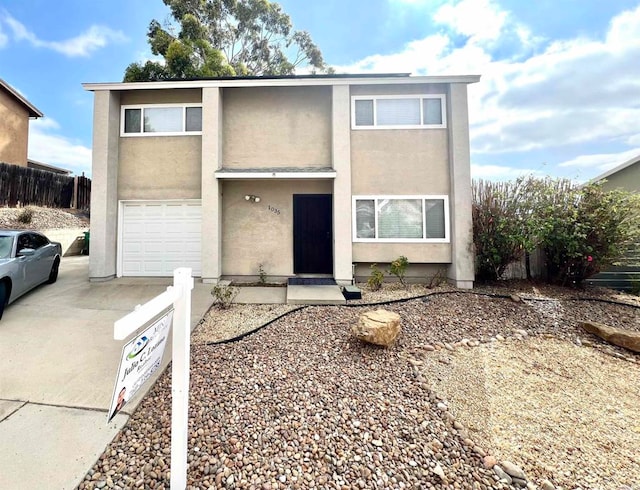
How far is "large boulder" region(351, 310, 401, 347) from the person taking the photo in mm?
4129

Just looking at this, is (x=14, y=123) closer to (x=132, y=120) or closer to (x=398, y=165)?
(x=132, y=120)

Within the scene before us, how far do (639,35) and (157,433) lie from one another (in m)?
14.1

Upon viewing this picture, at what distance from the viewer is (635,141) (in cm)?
1046

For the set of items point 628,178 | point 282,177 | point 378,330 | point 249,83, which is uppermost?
point 249,83

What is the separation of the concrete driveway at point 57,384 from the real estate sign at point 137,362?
1.24 m

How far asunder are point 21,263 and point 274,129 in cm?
715

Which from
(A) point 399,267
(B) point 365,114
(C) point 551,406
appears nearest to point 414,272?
(A) point 399,267

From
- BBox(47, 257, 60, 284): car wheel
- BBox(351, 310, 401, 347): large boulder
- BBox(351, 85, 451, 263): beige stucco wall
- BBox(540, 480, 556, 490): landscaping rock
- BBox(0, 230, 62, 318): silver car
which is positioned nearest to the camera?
BBox(540, 480, 556, 490): landscaping rock

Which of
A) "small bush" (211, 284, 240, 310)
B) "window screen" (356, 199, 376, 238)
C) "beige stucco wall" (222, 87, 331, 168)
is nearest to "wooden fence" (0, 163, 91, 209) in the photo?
"beige stucco wall" (222, 87, 331, 168)

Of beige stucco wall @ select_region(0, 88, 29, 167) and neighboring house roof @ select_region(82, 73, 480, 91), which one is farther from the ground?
beige stucco wall @ select_region(0, 88, 29, 167)

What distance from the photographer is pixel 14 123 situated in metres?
17.4

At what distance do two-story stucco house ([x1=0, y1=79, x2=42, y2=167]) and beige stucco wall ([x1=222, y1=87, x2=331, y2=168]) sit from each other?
17.0 meters

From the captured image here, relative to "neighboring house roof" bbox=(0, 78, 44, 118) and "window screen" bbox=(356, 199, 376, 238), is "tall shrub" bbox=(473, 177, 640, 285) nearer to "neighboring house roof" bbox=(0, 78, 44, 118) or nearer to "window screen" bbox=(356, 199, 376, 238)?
"window screen" bbox=(356, 199, 376, 238)

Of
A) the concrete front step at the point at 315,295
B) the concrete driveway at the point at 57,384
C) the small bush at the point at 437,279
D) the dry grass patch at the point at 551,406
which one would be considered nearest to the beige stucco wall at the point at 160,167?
the concrete driveway at the point at 57,384
